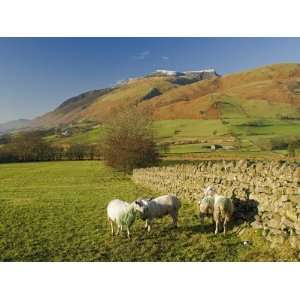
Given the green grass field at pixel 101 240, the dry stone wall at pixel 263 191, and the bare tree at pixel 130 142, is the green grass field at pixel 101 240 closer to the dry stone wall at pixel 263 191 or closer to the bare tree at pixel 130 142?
the dry stone wall at pixel 263 191

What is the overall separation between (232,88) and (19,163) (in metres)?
22.4

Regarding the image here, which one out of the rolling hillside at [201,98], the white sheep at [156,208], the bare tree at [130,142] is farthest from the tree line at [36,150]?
the white sheep at [156,208]

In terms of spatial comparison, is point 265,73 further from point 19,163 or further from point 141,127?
point 19,163

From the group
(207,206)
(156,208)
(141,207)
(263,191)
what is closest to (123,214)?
(141,207)

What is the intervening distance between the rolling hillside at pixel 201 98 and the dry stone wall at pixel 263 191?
18706mm

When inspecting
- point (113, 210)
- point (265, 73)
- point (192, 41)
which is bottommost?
point (113, 210)

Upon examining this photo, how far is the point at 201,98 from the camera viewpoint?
3803 centimetres

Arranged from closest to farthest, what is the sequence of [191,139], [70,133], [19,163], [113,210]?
[113,210] < [191,139] < [19,163] < [70,133]

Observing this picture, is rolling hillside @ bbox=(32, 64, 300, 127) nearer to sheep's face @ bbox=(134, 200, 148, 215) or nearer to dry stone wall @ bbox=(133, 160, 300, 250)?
dry stone wall @ bbox=(133, 160, 300, 250)

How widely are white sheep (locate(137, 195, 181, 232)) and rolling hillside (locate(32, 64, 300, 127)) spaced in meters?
21.2

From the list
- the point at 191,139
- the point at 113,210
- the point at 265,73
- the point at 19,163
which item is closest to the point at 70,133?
the point at 19,163

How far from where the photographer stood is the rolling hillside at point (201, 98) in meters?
31.8

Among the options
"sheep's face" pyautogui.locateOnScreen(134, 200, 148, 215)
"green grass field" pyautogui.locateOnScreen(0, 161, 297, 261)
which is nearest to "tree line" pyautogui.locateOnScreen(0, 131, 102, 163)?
"green grass field" pyautogui.locateOnScreen(0, 161, 297, 261)

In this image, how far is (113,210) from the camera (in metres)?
9.78
